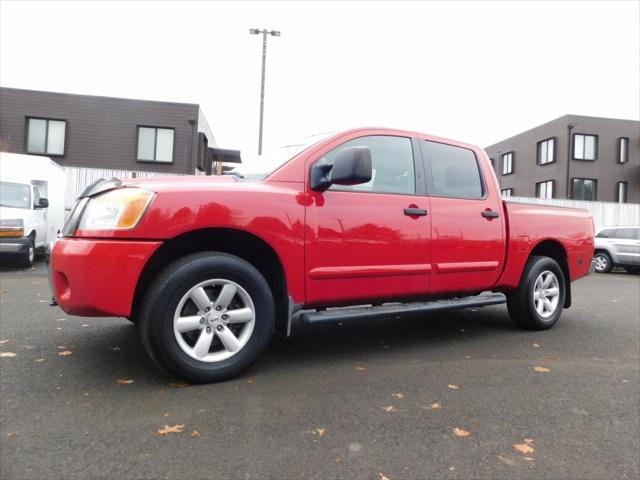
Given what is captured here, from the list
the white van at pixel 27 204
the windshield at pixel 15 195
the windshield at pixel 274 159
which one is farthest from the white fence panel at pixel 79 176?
the windshield at pixel 274 159

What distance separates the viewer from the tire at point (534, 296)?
16.4 ft

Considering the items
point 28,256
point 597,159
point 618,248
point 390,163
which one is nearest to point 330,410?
point 390,163

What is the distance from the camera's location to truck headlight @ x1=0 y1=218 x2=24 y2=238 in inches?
382

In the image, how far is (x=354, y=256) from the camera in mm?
3678

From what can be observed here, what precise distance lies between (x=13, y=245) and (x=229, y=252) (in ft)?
27.2

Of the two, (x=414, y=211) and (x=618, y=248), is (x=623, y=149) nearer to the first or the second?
(x=618, y=248)

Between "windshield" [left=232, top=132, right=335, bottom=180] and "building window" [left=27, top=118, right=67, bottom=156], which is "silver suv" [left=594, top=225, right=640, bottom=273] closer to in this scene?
"windshield" [left=232, top=132, right=335, bottom=180]

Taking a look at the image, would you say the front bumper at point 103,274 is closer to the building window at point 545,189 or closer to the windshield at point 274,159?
the windshield at point 274,159

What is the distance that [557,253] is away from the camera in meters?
5.50

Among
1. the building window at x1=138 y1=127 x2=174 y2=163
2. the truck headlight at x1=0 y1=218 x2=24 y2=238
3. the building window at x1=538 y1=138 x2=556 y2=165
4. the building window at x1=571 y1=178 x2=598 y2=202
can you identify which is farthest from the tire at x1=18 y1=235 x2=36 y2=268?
the building window at x1=538 y1=138 x2=556 y2=165

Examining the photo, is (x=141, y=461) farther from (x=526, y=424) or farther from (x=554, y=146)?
(x=554, y=146)

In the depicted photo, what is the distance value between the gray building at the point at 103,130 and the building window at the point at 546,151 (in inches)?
870

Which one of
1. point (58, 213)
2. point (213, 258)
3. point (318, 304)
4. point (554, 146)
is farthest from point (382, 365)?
point (554, 146)

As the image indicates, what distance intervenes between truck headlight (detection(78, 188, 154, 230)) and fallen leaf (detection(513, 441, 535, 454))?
8.03ft
